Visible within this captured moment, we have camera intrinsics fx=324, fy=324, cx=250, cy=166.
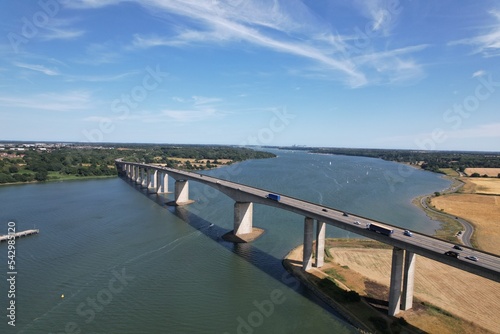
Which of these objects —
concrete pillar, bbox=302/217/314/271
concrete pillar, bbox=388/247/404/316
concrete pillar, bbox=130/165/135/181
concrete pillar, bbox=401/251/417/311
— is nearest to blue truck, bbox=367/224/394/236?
concrete pillar, bbox=388/247/404/316

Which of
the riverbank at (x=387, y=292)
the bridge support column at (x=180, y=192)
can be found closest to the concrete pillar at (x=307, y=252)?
the riverbank at (x=387, y=292)

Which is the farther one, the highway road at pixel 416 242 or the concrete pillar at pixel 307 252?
the concrete pillar at pixel 307 252

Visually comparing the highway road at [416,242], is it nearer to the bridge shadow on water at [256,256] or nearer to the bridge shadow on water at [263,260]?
the bridge shadow on water at [263,260]

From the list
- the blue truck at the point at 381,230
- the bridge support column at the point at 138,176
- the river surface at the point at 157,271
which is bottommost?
the river surface at the point at 157,271

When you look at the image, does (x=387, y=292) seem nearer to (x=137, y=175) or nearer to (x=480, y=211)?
(x=480, y=211)

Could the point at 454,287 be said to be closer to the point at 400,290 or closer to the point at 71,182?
the point at 400,290

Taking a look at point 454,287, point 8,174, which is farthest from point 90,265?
point 8,174

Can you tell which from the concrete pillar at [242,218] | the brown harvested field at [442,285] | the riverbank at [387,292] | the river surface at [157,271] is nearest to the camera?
the riverbank at [387,292]
